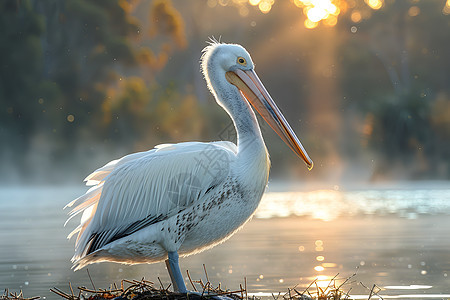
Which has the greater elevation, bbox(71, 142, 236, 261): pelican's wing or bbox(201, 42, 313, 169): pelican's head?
bbox(201, 42, 313, 169): pelican's head

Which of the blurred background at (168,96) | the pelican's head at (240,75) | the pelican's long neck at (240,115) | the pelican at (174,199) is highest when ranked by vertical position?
the blurred background at (168,96)

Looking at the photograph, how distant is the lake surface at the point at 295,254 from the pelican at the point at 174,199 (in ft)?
2.50

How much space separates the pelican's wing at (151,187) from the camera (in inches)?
198

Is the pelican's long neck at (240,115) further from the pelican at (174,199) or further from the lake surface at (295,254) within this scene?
the lake surface at (295,254)

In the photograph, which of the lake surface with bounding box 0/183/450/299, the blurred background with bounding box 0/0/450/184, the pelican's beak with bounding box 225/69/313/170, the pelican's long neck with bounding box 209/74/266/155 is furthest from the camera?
the blurred background with bounding box 0/0/450/184

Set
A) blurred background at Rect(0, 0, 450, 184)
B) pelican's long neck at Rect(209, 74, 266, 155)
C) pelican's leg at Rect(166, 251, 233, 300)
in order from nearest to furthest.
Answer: pelican's leg at Rect(166, 251, 233, 300)
pelican's long neck at Rect(209, 74, 266, 155)
blurred background at Rect(0, 0, 450, 184)

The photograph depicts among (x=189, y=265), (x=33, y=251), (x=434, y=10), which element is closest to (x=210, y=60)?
(x=189, y=265)

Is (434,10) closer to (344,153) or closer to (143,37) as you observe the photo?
(344,153)

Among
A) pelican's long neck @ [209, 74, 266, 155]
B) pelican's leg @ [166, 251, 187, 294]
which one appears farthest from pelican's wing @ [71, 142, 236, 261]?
pelican's leg @ [166, 251, 187, 294]

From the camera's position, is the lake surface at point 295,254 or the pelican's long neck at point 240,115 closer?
the pelican's long neck at point 240,115

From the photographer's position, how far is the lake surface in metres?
6.13

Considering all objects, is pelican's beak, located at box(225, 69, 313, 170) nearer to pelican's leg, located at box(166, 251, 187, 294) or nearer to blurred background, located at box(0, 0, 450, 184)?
pelican's leg, located at box(166, 251, 187, 294)

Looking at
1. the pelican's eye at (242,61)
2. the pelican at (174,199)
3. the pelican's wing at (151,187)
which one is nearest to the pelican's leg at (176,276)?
the pelican at (174,199)

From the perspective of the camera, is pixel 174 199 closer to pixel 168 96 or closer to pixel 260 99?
pixel 260 99
